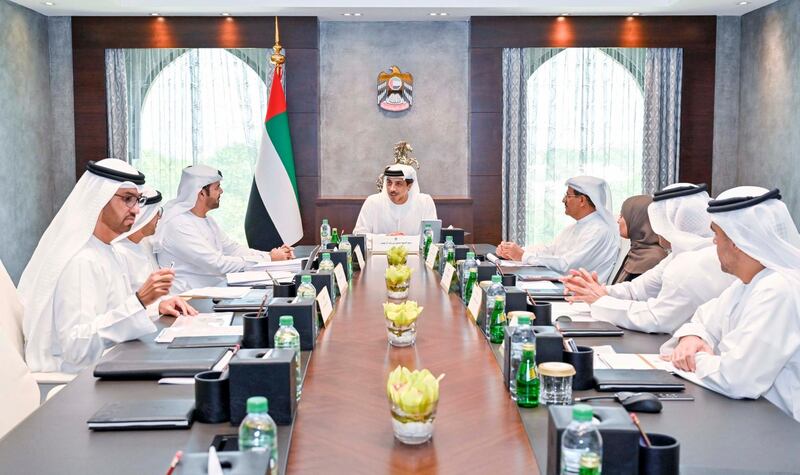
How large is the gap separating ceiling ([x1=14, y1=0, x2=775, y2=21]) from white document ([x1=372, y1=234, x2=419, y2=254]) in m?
3.26

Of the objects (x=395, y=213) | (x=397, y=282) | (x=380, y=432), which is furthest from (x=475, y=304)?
(x=395, y=213)

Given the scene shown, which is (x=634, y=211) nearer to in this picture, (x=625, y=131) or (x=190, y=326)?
(x=190, y=326)

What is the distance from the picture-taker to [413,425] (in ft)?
5.93

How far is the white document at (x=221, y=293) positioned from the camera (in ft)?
13.0

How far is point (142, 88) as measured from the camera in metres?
9.34

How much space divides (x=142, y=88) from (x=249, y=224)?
6.96 feet

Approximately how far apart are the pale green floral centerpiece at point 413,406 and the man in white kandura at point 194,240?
370 cm

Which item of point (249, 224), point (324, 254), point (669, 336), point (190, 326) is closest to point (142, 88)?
point (249, 224)

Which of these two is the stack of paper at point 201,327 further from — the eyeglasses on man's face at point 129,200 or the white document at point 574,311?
the white document at point 574,311

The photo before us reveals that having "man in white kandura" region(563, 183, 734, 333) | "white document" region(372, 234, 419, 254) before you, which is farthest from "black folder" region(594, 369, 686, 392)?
"white document" region(372, 234, 419, 254)

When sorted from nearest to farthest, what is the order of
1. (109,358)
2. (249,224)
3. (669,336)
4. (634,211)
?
1. (109,358)
2. (669,336)
3. (634,211)
4. (249,224)

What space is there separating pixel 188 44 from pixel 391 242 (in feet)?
14.3

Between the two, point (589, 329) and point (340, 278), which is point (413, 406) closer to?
point (589, 329)

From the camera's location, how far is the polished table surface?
174 cm
